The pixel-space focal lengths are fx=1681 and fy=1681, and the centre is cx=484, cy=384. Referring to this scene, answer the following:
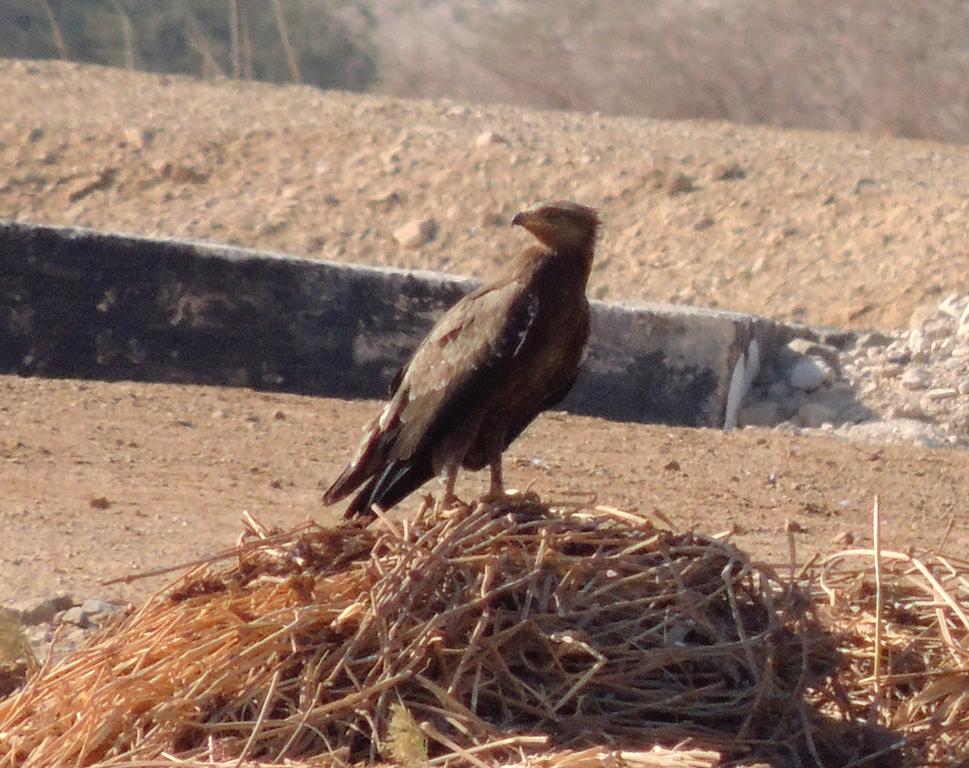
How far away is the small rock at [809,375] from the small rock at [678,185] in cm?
424

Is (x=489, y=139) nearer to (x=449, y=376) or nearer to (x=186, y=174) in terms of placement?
(x=186, y=174)

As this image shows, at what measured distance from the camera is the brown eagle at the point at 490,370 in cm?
504

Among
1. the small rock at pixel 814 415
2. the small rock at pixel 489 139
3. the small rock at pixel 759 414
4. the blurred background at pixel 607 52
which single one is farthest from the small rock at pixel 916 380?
the blurred background at pixel 607 52

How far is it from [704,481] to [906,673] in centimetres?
319

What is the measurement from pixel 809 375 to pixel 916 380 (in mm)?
588

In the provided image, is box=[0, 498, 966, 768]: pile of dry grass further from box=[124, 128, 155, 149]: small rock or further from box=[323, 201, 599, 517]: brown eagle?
box=[124, 128, 155, 149]: small rock

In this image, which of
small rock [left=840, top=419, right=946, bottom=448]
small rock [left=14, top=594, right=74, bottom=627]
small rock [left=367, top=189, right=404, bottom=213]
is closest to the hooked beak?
small rock [left=14, top=594, right=74, bottom=627]

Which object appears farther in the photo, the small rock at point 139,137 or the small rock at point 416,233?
A: the small rock at point 139,137

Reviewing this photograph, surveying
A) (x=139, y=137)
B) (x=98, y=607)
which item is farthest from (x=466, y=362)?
(x=139, y=137)

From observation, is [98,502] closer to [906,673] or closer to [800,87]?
[906,673]

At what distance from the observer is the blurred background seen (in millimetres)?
18125

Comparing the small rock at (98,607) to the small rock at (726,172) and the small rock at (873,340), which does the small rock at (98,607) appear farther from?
the small rock at (726,172)

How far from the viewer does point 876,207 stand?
12664 millimetres

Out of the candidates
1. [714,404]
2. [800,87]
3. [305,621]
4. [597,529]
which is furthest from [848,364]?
[800,87]
